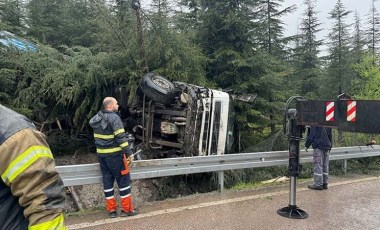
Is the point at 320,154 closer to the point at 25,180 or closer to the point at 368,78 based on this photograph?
the point at 25,180

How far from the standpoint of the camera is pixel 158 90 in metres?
8.10

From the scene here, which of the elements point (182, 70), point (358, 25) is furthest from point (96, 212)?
point (358, 25)

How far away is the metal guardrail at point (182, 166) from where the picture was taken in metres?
4.78

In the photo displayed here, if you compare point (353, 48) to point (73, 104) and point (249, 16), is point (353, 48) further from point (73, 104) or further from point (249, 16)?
point (73, 104)

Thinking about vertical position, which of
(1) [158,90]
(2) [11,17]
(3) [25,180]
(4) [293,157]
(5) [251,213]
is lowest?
(5) [251,213]

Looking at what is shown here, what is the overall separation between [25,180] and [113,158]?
334cm

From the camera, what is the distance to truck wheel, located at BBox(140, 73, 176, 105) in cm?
805

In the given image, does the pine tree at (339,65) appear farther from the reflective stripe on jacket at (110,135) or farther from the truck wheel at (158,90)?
the reflective stripe on jacket at (110,135)

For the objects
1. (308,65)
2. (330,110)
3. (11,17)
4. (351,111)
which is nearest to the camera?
(351,111)

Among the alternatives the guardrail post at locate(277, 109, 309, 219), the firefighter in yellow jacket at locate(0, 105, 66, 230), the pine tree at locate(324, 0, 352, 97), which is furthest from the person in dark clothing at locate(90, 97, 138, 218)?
the pine tree at locate(324, 0, 352, 97)

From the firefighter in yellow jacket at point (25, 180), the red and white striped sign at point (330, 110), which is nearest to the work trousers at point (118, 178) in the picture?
the red and white striped sign at point (330, 110)

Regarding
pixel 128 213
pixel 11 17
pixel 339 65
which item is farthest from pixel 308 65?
pixel 128 213

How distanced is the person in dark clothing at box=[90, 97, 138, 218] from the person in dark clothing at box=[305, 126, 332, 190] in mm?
3457

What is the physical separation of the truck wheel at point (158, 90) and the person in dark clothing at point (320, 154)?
3207 mm
